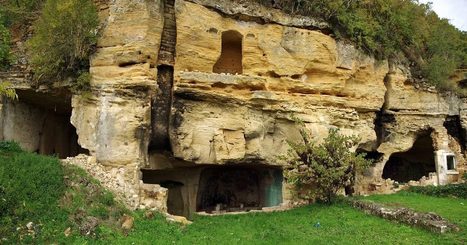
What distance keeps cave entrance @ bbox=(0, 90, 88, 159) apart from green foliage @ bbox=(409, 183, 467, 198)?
45.9ft

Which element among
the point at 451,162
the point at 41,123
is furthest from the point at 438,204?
the point at 41,123

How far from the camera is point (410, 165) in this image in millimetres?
22953

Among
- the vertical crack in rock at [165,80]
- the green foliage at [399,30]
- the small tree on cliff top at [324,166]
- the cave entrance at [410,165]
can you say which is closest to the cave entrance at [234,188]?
the small tree on cliff top at [324,166]

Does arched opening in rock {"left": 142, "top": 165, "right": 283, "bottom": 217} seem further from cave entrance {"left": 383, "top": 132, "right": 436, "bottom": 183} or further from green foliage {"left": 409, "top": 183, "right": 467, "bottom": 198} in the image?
cave entrance {"left": 383, "top": 132, "right": 436, "bottom": 183}

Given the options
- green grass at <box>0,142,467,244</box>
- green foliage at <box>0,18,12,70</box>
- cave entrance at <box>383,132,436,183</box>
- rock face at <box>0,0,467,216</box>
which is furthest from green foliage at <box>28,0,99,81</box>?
cave entrance at <box>383,132,436,183</box>

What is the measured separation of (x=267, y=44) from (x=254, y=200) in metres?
Result: 7.31

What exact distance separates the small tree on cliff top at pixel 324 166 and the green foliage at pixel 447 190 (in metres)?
4.35

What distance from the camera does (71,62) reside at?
540 inches

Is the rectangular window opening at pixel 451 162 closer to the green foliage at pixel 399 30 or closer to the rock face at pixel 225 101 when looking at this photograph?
the rock face at pixel 225 101

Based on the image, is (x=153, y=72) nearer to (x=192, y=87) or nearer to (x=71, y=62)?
(x=192, y=87)

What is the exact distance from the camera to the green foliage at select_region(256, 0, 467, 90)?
1661 centimetres

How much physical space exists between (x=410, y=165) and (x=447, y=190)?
6.94 metres

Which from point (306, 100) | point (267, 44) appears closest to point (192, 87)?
point (267, 44)

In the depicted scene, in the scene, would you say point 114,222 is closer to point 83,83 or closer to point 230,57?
point 83,83
